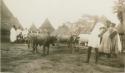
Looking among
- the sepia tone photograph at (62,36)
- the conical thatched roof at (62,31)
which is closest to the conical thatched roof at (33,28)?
the sepia tone photograph at (62,36)

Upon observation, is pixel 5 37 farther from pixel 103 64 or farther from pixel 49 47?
pixel 103 64

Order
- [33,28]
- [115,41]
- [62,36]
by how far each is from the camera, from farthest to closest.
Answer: [33,28]
[62,36]
[115,41]

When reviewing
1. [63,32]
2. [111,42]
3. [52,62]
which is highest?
[63,32]

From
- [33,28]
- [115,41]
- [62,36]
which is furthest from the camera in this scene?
[33,28]

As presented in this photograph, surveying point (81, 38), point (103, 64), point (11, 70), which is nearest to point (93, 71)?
point (103, 64)

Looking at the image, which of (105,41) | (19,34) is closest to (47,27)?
(19,34)

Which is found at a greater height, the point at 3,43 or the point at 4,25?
the point at 4,25

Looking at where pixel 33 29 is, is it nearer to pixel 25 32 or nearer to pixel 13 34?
pixel 25 32

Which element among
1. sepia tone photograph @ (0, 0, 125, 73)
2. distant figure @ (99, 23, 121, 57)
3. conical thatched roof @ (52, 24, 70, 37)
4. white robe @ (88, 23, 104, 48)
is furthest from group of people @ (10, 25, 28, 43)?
distant figure @ (99, 23, 121, 57)
